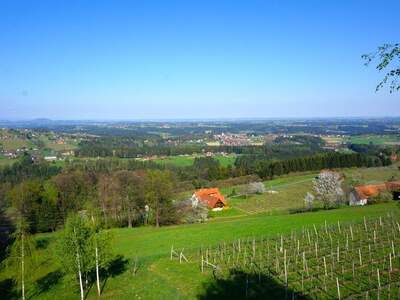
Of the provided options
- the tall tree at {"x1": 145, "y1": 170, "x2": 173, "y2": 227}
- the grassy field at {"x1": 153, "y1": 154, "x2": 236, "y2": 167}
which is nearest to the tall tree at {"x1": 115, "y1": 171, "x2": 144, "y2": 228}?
the tall tree at {"x1": 145, "y1": 170, "x2": 173, "y2": 227}

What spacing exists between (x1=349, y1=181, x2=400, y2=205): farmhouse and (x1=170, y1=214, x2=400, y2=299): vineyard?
31.6 m

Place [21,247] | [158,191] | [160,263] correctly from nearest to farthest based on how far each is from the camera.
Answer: [21,247], [160,263], [158,191]

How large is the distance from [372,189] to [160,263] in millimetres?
47965

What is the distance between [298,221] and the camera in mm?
44281

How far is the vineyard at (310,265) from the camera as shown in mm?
20781

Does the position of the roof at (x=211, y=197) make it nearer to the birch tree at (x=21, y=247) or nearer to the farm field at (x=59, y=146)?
the birch tree at (x=21, y=247)

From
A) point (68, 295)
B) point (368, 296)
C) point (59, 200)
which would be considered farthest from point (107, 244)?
point (59, 200)

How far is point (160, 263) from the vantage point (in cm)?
3102

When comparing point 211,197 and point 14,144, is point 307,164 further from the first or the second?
point 14,144

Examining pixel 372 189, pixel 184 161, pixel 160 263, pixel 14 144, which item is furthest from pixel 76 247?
pixel 14 144

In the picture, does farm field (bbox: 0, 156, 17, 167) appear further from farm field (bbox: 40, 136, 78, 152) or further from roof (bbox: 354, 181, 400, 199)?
roof (bbox: 354, 181, 400, 199)

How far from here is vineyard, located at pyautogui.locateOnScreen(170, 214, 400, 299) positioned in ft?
68.2

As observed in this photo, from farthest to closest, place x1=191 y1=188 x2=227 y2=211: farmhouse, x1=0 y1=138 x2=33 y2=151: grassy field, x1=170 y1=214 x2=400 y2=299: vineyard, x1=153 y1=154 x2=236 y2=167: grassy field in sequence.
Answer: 1. x1=0 y1=138 x2=33 y2=151: grassy field
2. x1=153 y1=154 x2=236 y2=167: grassy field
3. x1=191 y1=188 x2=227 y2=211: farmhouse
4. x1=170 y1=214 x2=400 y2=299: vineyard

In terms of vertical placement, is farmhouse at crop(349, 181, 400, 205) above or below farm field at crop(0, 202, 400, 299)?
below
